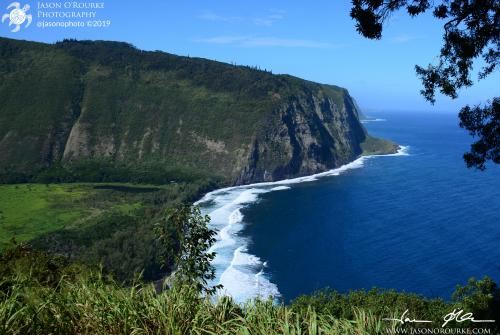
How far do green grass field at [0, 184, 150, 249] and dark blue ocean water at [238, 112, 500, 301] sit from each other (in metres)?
44.5

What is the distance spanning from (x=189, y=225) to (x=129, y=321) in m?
11.7

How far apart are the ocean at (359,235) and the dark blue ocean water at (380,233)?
21cm

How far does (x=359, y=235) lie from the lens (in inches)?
4188

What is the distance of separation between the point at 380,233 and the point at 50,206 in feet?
315

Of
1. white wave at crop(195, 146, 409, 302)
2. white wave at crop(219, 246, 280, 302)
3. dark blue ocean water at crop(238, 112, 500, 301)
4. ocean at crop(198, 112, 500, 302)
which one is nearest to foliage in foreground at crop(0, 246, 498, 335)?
white wave at crop(195, 146, 409, 302)

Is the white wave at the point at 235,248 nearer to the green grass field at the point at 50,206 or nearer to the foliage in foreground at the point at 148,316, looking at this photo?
the foliage in foreground at the point at 148,316


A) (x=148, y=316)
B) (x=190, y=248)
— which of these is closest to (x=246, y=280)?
(x=190, y=248)

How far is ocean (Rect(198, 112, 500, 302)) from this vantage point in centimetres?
8050

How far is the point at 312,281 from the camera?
8231 cm

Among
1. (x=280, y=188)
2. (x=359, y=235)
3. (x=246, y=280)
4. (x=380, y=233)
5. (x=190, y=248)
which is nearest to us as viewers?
(x=190, y=248)

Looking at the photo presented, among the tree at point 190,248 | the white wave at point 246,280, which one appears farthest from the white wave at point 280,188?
the tree at point 190,248

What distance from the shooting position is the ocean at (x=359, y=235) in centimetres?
8050

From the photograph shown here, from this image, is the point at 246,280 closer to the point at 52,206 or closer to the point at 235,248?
the point at 235,248

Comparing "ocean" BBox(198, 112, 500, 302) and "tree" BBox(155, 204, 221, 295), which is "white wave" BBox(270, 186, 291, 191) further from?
"tree" BBox(155, 204, 221, 295)
